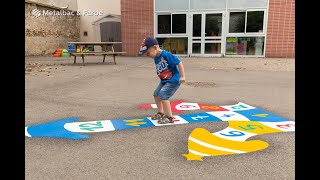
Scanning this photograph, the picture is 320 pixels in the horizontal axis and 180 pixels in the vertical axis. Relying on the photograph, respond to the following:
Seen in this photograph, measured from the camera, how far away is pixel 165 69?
4.08 m

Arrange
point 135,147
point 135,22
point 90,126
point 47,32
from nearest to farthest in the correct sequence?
point 135,147 → point 90,126 → point 135,22 → point 47,32

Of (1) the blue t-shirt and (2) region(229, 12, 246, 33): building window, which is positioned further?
(2) region(229, 12, 246, 33): building window

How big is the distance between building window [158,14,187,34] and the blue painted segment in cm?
1390

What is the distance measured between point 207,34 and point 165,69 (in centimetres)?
1333

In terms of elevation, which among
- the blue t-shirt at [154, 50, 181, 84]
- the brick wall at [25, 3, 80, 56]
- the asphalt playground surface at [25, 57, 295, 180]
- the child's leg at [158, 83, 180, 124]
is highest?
the brick wall at [25, 3, 80, 56]

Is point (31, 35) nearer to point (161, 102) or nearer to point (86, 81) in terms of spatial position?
point (86, 81)

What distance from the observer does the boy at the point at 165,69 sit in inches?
157

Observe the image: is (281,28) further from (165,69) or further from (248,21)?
(165,69)

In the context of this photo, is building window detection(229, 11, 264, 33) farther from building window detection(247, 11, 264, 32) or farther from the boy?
the boy

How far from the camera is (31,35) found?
663 inches

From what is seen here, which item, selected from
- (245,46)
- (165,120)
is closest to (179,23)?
(245,46)

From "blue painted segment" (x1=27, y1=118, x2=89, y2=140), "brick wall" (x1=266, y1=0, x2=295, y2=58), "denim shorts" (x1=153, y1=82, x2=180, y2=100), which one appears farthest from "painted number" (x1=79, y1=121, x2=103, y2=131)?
"brick wall" (x1=266, y1=0, x2=295, y2=58)

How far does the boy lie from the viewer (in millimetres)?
3979
